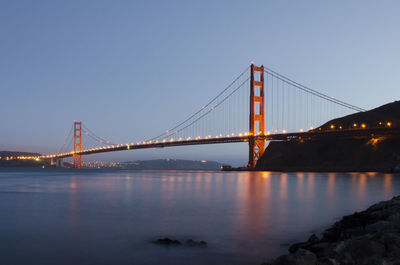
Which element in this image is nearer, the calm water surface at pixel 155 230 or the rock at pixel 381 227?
the calm water surface at pixel 155 230

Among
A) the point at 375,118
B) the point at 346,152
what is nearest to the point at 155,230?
the point at 346,152

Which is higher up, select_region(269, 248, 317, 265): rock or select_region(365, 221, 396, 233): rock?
select_region(269, 248, 317, 265): rock

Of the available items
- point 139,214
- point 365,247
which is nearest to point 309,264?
point 365,247

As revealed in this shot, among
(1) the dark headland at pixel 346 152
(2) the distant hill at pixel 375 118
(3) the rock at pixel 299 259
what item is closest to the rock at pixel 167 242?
(3) the rock at pixel 299 259

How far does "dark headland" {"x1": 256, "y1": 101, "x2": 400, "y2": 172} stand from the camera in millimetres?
51531

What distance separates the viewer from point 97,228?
8820mm

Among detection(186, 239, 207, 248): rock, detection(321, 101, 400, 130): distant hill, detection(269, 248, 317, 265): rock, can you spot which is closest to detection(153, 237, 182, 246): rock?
detection(186, 239, 207, 248): rock

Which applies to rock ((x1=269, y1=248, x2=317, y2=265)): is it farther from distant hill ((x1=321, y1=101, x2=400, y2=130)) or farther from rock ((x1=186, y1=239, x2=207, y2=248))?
distant hill ((x1=321, y1=101, x2=400, y2=130))

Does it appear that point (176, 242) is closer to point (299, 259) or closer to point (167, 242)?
point (167, 242)

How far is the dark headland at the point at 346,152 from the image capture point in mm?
51531

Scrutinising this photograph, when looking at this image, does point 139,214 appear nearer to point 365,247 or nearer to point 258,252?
point 258,252

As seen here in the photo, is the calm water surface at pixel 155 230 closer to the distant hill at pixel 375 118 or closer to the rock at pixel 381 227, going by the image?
the rock at pixel 381 227

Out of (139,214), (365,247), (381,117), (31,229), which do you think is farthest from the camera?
(381,117)

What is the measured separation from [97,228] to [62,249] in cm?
213
